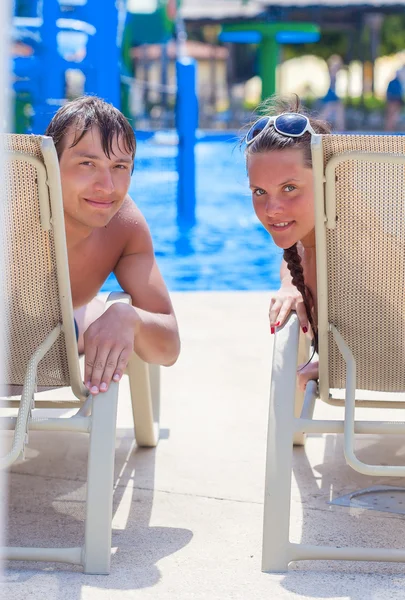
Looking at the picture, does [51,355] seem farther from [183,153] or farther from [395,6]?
[395,6]

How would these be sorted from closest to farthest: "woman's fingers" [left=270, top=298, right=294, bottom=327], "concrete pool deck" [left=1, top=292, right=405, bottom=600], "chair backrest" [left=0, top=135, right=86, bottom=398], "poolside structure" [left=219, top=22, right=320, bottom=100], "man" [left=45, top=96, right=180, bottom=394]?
1. "concrete pool deck" [left=1, top=292, right=405, bottom=600]
2. "chair backrest" [left=0, top=135, right=86, bottom=398]
3. "man" [left=45, top=96, right=180, bottom=394]
4. "woman's fingers" [left=270, top=298, right=294, bottom=327]
5. "poolside structure" [left=219, top=22, right=320, bottom=100]

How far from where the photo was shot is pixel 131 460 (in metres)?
3.21

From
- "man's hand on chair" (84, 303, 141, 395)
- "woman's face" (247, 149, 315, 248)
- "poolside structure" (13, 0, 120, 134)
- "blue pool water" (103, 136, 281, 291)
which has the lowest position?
"blue pool water" (103, 136, 281, 291)

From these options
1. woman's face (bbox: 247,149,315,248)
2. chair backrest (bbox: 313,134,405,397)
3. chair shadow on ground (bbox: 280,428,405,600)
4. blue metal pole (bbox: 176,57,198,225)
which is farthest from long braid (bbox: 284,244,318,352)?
blue metal pole (bbox: 176,57,198,225)

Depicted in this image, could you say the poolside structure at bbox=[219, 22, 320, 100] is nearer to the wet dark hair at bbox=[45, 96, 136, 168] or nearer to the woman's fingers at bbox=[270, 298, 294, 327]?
the wet dark hair at bbox=[45, 96, 136, 168]

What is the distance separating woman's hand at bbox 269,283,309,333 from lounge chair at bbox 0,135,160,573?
1.76 feet

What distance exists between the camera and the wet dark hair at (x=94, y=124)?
269 cm

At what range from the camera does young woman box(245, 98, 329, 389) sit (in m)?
2.65

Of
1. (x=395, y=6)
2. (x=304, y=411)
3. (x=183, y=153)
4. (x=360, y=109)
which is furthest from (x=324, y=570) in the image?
(x=360, y=109)

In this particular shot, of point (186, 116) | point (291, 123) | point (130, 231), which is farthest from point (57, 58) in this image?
point (291, 123)

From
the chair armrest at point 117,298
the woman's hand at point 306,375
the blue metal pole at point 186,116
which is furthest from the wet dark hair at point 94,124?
the blue metal pole at point 186,116

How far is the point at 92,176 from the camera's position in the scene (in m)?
2.70

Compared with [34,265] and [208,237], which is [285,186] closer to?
[34,265]

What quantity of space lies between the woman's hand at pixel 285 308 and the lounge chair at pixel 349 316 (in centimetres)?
6
